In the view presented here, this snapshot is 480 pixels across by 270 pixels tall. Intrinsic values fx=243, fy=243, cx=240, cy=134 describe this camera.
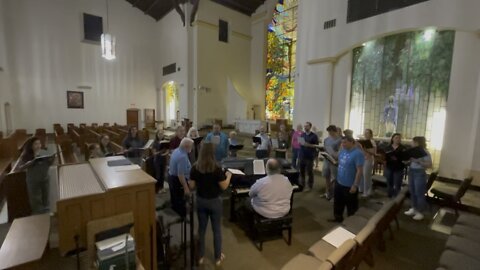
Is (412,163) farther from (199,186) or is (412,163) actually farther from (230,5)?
(230,5)

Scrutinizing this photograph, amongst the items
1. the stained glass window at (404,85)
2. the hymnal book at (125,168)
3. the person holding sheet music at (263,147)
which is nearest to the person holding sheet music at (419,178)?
the person holding sheet music at (263,147)

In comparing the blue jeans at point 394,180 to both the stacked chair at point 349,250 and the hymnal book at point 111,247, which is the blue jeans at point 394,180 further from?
the hymnal book at point 111,247

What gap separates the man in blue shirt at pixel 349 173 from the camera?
3.42 metres

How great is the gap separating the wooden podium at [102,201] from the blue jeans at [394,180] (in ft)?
14.3

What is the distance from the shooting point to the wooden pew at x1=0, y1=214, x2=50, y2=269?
1721mm

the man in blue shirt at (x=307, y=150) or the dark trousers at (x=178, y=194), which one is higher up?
the man in blue shirt at (x=307, y=150)

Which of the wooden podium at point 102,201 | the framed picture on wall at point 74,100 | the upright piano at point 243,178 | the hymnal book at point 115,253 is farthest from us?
the framed picture on wall at point 74,100

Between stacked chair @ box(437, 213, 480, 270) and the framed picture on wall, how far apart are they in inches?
671

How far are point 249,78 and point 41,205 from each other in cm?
1373

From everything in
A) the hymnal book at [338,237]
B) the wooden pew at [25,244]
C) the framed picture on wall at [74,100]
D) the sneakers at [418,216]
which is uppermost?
the framed picture on wall at [74,100]

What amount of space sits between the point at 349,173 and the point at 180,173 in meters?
2.38

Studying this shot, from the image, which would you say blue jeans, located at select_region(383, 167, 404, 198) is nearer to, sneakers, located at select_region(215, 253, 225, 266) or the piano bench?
the piano bench

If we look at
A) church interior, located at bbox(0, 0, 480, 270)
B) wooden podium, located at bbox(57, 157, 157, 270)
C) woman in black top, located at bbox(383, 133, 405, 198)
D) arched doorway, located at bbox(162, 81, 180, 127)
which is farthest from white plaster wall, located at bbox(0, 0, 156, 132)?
woman in black top, located at bbox(383, 133, 405, 198)

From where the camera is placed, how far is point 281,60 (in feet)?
47.6
